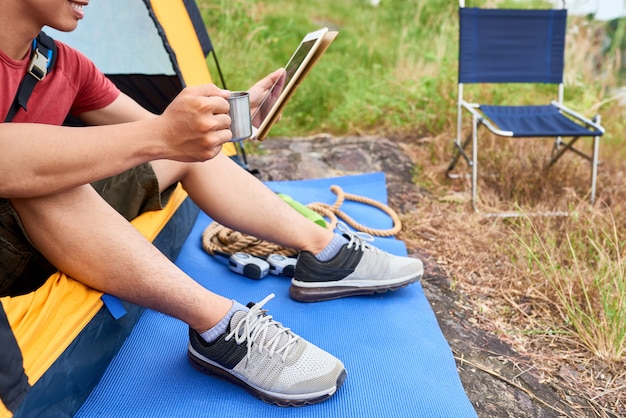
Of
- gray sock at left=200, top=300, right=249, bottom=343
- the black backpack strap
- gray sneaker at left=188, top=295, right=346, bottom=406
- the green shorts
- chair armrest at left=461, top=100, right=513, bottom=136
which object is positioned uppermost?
the black backpack strap

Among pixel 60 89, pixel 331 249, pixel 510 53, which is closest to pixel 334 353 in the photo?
pixel 331 249

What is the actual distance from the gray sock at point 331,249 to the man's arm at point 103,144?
0.67 meters

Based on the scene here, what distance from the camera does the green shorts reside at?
1.40m

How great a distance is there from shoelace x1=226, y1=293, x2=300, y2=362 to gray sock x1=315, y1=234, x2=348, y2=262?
1.26 feet

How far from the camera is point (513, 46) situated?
3439mm

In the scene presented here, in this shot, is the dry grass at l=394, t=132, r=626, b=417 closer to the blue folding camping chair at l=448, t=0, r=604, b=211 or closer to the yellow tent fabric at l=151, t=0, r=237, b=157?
the blue folding camping chair at l=448, t=0, r=604, b=211

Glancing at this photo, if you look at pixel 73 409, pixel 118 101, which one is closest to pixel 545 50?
pixel 118 101

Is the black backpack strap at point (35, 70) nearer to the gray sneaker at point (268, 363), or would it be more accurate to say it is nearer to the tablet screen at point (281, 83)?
the tablet screen at point (281, 83)

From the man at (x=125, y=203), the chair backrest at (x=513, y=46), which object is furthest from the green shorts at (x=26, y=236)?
the chair backrest at (x=513, y=46)

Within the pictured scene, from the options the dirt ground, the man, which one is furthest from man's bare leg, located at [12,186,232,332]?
the dirt ground

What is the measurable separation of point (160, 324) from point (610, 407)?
4.32ft

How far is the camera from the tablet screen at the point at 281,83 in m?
1.57

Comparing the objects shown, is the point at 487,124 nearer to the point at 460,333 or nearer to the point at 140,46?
the point at 460,333

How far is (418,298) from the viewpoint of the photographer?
197 centimetres
